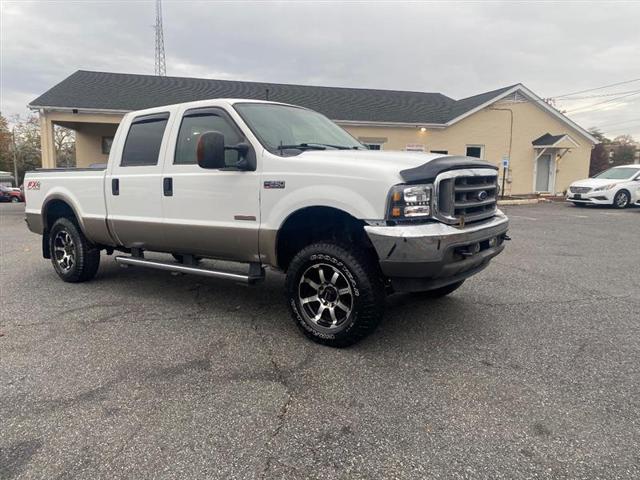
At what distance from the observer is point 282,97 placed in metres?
22.1

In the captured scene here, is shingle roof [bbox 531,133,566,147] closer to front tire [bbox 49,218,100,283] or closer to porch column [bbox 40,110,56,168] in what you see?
A: porch column [bbox 40,110,56,168]

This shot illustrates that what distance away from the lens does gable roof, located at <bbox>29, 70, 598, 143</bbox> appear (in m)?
18.9

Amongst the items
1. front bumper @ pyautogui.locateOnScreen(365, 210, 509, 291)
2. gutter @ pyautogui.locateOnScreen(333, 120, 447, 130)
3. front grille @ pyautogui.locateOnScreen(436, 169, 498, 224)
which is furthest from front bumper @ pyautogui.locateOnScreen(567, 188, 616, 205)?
front bumper @ pyautogui.locateOnScreen(365, 210, 509, 291)

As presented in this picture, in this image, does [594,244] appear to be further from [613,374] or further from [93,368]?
[93,368]

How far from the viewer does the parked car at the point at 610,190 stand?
17.8 meters

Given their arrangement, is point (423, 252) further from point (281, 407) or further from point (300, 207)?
point (281, 407)

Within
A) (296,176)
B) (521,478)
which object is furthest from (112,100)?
(521,478)

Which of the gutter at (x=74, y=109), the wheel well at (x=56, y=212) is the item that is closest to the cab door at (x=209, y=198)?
the wheel well at (x=56, y=212)

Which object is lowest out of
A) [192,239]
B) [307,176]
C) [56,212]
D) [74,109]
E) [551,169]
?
[192,239]

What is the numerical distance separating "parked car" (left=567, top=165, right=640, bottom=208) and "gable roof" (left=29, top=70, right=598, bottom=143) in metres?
6.41

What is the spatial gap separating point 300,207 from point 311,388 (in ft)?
4.80

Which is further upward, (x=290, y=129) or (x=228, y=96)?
(x=228, y=96)

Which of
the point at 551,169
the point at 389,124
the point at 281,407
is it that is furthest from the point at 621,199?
the point at 281,407

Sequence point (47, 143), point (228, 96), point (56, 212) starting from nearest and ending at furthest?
point (56, 212) → point (47, 143) → point (228, 96)
